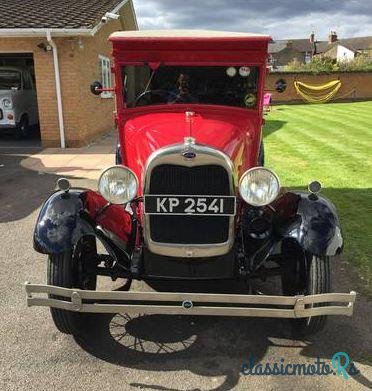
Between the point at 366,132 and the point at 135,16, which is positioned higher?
the point at 135,16

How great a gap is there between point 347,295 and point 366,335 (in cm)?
86

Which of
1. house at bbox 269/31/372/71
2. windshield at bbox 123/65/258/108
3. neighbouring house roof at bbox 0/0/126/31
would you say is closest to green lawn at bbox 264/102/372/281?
windshield at bbox 123/65/258/108

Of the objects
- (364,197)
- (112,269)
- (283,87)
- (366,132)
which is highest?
(283,87)

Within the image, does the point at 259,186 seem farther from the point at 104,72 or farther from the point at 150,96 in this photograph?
the point at 104,72

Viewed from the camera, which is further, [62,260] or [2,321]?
[2,321]

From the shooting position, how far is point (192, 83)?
4457mm

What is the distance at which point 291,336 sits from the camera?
3.72m

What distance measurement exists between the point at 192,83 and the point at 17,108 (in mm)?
10020

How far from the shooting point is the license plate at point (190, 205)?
3303 mm

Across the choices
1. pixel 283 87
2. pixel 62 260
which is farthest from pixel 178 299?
pixel 283 87

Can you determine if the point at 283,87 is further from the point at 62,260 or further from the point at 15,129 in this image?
the point at 15,129

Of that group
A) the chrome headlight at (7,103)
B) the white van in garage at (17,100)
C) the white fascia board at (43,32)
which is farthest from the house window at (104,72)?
the white fascia board at (43,32)

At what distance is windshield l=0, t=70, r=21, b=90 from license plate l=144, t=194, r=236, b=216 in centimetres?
1149

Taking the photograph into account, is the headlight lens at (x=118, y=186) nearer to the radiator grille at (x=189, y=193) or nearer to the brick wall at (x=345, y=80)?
the radiator grille at (x=189, y=193)
